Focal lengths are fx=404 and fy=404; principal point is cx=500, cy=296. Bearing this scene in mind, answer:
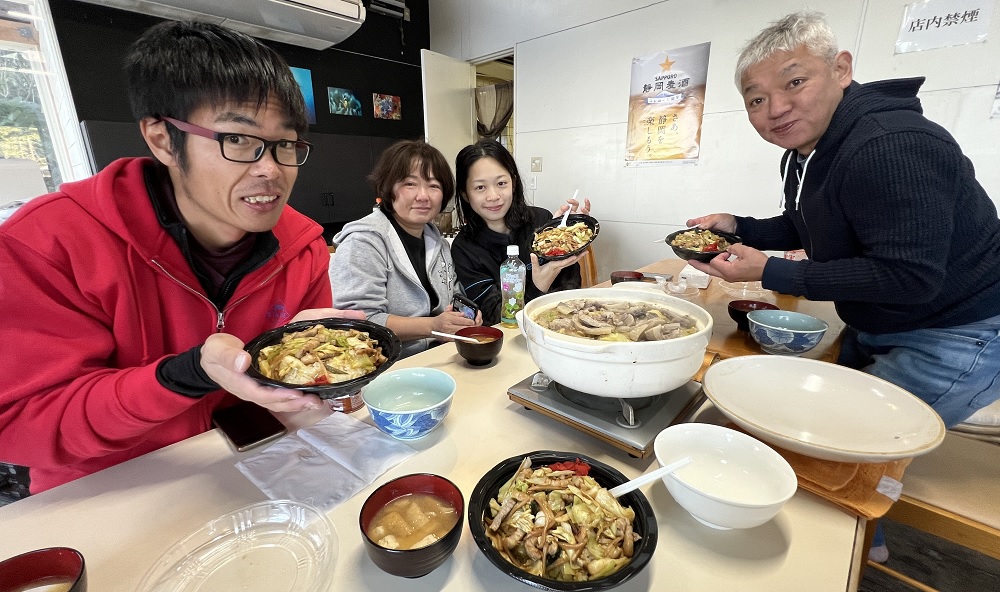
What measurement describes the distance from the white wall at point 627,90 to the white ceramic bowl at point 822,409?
9.33 feet

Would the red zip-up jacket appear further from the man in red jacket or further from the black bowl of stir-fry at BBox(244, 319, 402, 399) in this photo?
the black bowl of stir-fry at BBox(244, 319, 402, 399)

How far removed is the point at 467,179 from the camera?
2.47m

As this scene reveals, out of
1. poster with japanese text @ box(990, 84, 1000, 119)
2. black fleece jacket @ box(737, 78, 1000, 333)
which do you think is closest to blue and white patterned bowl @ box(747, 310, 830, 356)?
black fleece jacket @ box(737, 78, 1000, 333)

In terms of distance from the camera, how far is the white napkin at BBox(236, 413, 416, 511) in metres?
0.86

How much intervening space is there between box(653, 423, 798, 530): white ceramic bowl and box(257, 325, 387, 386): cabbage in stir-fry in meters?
0.69

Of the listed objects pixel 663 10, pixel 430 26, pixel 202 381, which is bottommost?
pixel 202 381

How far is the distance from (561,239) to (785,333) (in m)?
1.16

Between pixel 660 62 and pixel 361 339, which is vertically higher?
pixel 660 62

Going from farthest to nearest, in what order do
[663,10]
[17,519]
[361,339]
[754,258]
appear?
[663,10]
[754,258]
[361,339]
[17,519]

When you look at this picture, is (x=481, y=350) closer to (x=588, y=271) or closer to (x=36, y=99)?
(x=588, y=271)

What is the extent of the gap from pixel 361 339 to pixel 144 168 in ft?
2.75

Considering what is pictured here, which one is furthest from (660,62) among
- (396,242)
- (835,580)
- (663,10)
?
(835,580)

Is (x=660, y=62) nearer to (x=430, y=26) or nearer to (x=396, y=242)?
(x=396, y=242)

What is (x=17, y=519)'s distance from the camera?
780 millimetres
